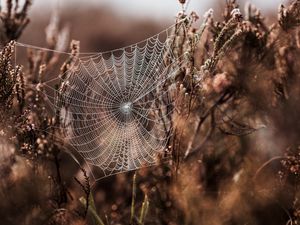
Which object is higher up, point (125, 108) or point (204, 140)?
point (125, 108)

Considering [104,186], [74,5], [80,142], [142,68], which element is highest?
[74,5]

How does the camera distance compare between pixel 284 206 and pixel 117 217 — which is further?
pixel 117 217

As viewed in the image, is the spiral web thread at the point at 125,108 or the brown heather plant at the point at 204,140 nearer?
the brown heather plant at the point at 204,140

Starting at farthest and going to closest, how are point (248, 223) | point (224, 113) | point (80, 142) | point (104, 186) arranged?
point (104, 186) < point (80, 142) < point (224, 113) < point (248, 223)

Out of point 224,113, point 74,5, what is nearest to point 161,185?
point 224,113

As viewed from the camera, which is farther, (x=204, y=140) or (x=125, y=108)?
(x=125, y=108)

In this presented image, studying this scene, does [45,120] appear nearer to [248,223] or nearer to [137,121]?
[137,121]
